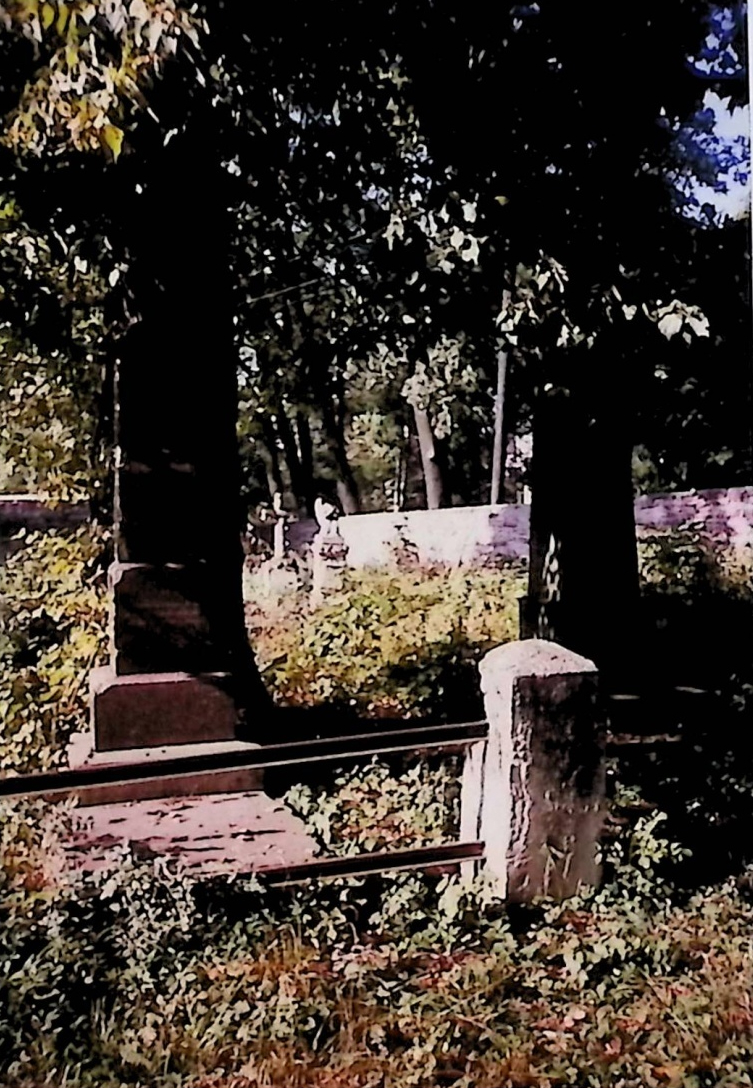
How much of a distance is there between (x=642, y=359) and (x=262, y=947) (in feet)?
2.93

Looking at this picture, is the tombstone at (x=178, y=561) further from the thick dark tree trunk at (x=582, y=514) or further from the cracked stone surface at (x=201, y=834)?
the thick dark tree trunk at (x=582, y=514)

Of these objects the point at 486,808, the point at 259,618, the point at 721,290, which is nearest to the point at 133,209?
the point at 259,618

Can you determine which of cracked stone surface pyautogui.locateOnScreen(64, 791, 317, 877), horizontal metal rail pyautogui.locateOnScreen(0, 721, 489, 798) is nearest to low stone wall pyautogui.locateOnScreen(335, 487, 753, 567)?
horizontal metal rail pyautogui.locateOnScreen(0, 721, 489, 798)

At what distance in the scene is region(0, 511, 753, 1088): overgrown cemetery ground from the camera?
1.33 meters

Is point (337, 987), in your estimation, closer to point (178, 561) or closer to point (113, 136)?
point (178, 561)

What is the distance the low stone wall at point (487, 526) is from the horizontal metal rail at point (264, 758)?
237mm

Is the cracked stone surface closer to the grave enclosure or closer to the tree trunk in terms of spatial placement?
the grave enclosure

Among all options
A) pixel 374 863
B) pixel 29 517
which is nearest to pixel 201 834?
pixel 374 863

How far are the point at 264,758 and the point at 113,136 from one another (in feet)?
2.60

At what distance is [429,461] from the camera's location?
4.76ft

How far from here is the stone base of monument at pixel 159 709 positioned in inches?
56.3

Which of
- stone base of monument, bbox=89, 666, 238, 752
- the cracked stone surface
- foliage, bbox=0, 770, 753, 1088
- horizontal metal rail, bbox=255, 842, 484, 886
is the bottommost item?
foliage, bbox=0, 770, 753, 1088

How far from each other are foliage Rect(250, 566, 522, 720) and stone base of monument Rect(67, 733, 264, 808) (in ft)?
0.38

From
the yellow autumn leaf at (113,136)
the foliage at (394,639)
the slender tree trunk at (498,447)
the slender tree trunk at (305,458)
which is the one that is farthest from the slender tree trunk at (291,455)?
the yellow autumn leaf at (113,136)
